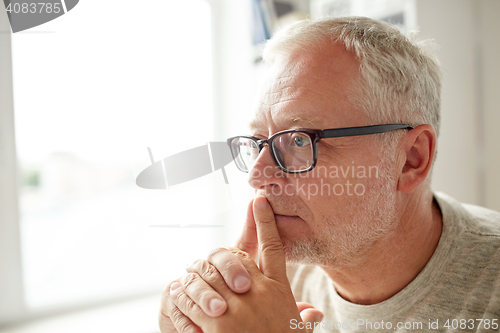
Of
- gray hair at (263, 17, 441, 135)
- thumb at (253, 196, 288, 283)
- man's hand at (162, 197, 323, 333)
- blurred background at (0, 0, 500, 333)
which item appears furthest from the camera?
blurred background at (0, 0, 500, 333)

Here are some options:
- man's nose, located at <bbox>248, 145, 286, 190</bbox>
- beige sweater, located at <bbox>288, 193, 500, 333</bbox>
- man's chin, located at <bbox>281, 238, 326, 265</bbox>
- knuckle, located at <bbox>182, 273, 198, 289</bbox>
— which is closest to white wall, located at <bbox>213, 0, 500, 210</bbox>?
beige sweater, located at <bbox>288, 193, 500, 333</bbox>

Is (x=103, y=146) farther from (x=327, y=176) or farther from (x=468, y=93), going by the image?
(x=468, y=93)

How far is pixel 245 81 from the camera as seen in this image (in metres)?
2.13

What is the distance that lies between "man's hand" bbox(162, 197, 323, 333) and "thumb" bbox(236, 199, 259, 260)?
9 centimetres

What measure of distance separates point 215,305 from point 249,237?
1.05 feet

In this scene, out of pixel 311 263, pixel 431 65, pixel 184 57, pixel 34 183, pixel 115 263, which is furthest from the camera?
pixel 184 57

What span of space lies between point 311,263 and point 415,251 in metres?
0.36

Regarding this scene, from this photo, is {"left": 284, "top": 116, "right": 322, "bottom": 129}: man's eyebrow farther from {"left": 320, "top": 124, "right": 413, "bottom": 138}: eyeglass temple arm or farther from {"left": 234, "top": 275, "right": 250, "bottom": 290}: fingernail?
{"left": 234, "top": 275, "right": 250, "bottom": 290}: fingernail

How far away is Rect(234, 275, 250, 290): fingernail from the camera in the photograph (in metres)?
0.87

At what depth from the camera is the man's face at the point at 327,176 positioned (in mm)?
1010

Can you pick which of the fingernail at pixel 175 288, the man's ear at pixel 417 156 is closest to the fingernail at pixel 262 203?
the fingernail at pixel 175 288

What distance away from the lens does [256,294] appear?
34.2 inches

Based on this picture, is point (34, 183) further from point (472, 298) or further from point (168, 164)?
point (472, 298)

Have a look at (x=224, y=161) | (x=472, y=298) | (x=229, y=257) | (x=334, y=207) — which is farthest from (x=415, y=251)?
(x=224, y=161)
